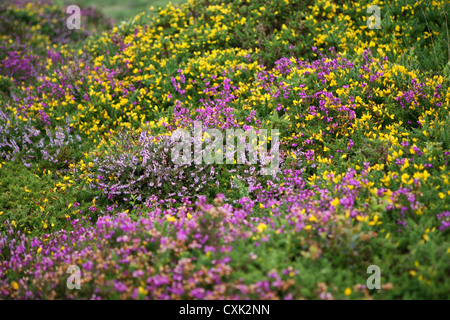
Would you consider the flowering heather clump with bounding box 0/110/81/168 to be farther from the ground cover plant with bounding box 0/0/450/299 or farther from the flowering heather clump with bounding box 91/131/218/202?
the flowering heather clump with bounding box 91/131/218/202

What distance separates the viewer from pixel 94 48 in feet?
26.1

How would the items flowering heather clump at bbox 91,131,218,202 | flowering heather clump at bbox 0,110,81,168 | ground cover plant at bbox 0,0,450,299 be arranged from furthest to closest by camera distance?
flowering heather clump at bbox 0,110,81,168, flowering heather clump at bbox 91,131,218,202, ground cover plant at bbox 0,0,450,299

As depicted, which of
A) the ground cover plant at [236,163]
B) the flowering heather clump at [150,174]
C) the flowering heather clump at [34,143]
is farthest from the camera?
the flowering heather clump at [34,143]

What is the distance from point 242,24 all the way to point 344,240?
5456 mm

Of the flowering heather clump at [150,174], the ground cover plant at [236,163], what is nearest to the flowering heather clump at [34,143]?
the ground cover plant at [236,163]

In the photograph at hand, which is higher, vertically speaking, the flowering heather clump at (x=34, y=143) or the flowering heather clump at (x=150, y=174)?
the flowering heather clump at (x=34, y=143)

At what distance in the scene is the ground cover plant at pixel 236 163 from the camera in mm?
2926

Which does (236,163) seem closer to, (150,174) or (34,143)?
(150,174)

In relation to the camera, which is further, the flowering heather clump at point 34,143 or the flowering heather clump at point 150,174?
the flowering heather clump at point 34,143

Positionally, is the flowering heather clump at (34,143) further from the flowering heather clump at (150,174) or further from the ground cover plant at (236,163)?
the flowering heather clump at (150,174)

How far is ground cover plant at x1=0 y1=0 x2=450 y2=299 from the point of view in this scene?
2.93 meters

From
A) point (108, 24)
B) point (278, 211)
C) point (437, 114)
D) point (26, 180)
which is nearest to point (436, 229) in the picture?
point (278, 211)

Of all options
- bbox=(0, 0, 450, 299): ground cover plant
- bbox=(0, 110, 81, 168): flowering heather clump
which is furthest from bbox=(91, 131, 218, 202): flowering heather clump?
bbox=(0, 110, 81, 168): flowering heather clump
